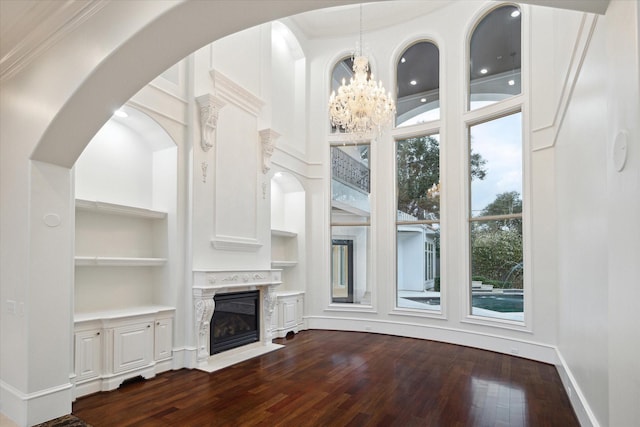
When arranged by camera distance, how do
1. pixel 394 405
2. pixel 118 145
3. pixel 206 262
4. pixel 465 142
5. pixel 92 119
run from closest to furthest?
pixel 92 119 → pixel 394 405 → pixel 118 145 → pixel 206 262 → pixel 465 142

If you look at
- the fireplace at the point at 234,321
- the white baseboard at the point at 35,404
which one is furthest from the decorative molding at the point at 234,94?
the white baseboard at the point at 35,404

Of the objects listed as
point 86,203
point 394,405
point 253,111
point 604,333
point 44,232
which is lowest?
point 394,405

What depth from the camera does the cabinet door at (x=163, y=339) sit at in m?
4.85

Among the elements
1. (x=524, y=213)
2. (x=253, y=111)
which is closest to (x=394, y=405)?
(x=524, y=213)

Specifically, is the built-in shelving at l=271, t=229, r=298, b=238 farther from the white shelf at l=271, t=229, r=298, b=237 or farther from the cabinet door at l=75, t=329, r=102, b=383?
the cabinet door at l=75, t=329, r=102, b=383

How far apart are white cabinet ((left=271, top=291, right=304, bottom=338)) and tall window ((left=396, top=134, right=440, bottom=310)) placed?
1.98 metres

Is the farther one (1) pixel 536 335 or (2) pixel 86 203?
(1) pixel 536 335

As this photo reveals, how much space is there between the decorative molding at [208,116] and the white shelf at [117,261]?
5.61 feet

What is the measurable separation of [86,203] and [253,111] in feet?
10.2

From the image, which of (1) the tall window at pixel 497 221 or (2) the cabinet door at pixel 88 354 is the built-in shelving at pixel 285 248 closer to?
(1) the tall window at pixel 497 221

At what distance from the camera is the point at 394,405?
12.8 ft

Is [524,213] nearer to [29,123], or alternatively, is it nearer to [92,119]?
[92,119]

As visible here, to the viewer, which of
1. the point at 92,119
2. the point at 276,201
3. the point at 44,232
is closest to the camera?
the point at 92,119

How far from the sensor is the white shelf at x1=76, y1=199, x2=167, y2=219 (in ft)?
14.3
